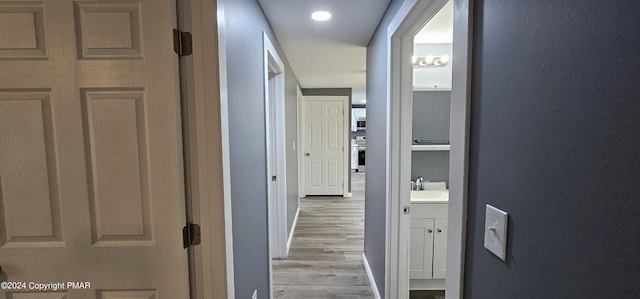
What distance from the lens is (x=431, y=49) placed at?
263 cm

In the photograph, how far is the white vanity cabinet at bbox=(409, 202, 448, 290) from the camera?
7.34 feet

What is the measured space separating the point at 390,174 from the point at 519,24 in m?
1.33

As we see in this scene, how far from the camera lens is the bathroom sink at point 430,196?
2.25 metres

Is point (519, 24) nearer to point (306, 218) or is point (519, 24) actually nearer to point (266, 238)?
point (266, 238)

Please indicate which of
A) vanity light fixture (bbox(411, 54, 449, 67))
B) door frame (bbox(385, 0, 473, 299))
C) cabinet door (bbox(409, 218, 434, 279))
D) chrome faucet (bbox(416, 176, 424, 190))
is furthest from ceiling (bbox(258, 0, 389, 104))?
cabinet door (bbox(409, 218, 434, 279))

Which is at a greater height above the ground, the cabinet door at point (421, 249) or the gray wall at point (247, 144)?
the gray wall at point (247, 144)

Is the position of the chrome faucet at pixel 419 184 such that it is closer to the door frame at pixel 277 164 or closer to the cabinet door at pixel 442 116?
the cabinet door at pixel 442 116

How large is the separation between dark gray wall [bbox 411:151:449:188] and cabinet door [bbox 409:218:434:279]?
1.71 ft

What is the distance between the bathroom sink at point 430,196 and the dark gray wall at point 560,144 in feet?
4.96

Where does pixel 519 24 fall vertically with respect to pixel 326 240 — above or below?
above

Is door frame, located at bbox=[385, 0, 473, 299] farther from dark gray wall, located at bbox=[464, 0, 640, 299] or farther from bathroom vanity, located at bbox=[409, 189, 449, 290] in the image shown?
bathroom vanity, located at bbox=[409, 189, 449, 290]

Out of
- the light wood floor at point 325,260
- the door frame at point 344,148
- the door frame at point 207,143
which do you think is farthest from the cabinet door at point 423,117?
the door frame at point 344,148

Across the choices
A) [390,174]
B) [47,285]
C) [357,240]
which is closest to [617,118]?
[390,174]

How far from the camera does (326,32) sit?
2.36 metres
